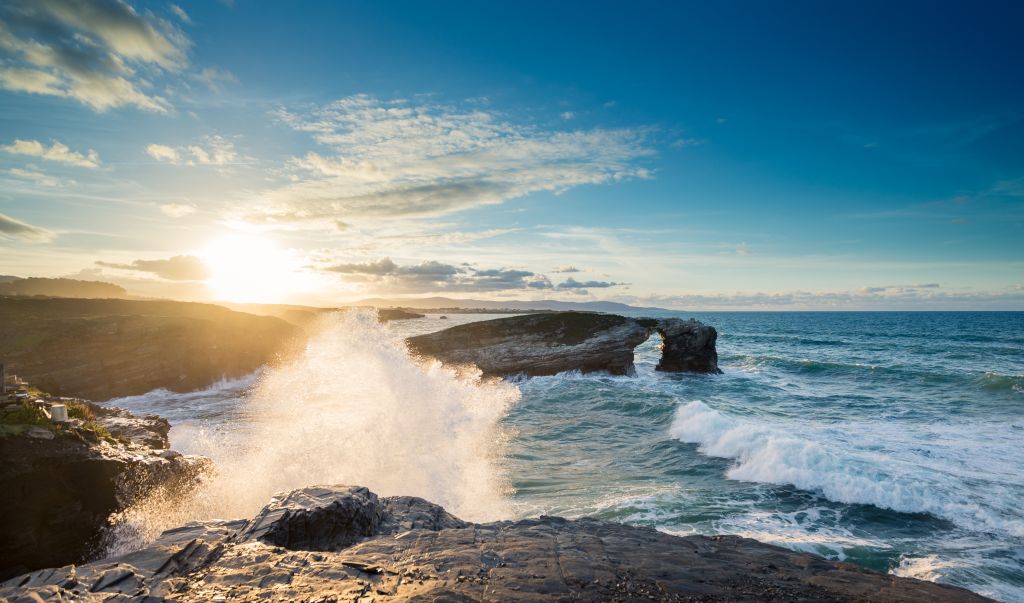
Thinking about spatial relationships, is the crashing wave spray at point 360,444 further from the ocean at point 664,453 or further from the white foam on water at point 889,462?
the white foam on water at point 889,462

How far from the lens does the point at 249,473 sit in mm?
16109

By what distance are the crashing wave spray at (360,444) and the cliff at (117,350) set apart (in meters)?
5.05

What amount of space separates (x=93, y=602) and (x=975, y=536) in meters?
19.8

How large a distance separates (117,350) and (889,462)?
154 feet

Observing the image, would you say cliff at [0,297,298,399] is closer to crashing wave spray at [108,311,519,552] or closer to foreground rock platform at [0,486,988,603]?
crashing wave spray at [108,311,519,552]

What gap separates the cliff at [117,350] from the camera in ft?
101

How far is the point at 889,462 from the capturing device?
18.5 metres

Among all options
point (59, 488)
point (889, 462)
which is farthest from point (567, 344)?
point (59, 488)

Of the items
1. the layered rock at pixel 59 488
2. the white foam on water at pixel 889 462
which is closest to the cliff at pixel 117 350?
the layered rock at pixel 59 488

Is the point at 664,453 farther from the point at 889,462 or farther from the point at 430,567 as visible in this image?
the point at 430,567

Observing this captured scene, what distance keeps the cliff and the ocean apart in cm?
177

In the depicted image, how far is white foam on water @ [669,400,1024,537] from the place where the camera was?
14383mm

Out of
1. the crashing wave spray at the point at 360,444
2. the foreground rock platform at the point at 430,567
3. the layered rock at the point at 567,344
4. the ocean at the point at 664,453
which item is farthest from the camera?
the layered rock at the point at 567,344

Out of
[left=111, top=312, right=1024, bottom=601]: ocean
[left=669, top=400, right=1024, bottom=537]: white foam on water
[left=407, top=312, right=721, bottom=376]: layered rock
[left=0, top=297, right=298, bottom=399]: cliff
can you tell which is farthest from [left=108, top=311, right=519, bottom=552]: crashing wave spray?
[left=669, top=400, right=1024, bottom=537]: white foam on water
